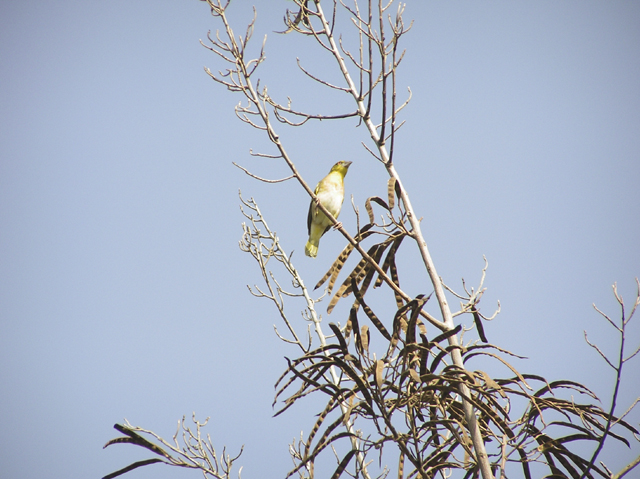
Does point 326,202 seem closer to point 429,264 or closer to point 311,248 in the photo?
point 311,248

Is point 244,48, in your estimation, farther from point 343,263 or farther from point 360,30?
point 343,263

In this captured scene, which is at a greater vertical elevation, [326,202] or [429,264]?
[326,202]

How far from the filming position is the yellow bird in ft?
21.3

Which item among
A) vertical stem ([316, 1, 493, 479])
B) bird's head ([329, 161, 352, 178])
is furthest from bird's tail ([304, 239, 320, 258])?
vertical stem ([316, 1, 493, 479])

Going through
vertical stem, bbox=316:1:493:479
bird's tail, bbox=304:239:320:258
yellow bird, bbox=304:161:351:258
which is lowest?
vertical stem, bbox=316:1:493:479

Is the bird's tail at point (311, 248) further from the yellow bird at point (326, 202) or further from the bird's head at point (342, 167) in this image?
the bird's head at point (342, 167)

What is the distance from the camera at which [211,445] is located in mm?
3801

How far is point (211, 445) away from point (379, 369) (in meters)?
2.43

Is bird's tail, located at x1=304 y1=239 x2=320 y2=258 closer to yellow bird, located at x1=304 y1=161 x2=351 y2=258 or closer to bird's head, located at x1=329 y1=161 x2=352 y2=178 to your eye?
yellow bird, located at x1=304 y1=161 x2=351 y2=258

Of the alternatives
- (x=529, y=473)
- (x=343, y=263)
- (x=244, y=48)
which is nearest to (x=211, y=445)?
(x=343, y=263)

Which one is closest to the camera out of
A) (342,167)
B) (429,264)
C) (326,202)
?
(429,264)

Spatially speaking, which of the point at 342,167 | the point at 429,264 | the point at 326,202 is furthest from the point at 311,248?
the point at 429,264

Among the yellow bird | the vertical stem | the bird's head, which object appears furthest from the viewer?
the bird's head

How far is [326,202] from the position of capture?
21.3ft
